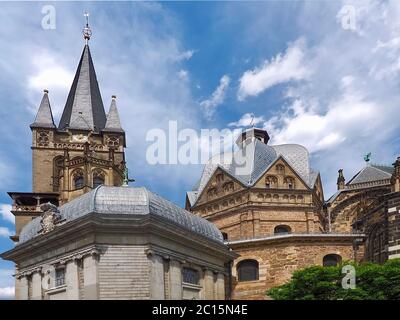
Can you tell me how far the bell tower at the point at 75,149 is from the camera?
2143 inches

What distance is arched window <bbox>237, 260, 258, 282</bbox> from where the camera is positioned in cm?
3441

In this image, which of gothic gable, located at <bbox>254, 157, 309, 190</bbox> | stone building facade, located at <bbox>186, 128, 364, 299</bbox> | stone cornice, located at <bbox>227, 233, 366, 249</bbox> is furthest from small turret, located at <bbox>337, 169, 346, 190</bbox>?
stone cornice, located at <bbox>227, 233, 366, 249</bbox>

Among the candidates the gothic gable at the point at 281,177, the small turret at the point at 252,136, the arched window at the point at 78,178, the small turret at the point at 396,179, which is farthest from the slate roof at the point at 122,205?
the arched window at the point at 78,178

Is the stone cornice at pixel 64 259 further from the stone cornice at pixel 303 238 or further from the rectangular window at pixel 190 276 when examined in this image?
the stone cornice at pixel 303 238

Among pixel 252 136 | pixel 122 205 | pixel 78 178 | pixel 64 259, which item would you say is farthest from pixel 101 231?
pixel 78 178

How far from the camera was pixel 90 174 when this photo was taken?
180 ft

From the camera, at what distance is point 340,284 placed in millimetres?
26516

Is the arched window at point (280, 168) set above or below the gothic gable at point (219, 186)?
above

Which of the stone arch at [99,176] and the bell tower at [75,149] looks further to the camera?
the stone arch at [99,176]

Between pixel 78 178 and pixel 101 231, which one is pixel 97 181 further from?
pixel 101 231

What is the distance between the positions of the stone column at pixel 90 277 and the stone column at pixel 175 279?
3760 mm

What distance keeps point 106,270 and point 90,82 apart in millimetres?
46398

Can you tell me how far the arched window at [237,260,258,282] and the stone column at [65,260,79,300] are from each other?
13464 millimetres
